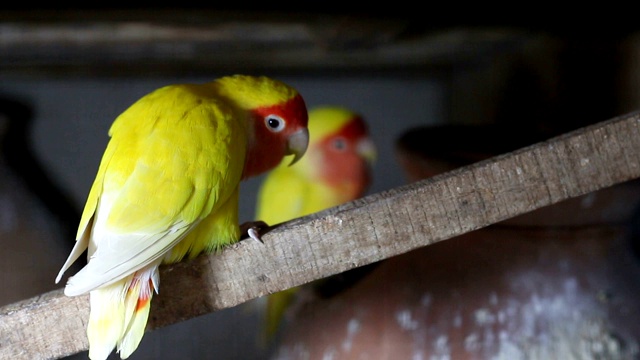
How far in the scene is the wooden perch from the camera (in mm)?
408

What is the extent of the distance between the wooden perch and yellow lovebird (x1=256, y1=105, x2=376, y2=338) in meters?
0.33

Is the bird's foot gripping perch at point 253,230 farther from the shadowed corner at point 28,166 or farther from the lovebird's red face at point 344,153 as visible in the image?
A: the shadowed corner at point 28,166

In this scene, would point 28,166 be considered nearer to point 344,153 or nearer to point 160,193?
point 344,153

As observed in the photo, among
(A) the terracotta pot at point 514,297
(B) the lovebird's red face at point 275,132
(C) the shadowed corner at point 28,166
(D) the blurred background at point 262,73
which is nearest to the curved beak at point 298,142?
(B) the lovebird's red face at point 275,132

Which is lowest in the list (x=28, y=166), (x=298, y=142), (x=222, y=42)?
(x=298, y=142)

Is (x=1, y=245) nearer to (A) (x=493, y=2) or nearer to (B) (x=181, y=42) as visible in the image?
(B) (x=181, y=42)

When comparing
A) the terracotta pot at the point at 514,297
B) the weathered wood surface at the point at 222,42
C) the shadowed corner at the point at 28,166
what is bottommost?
the terracotta pot at the point at 514,297

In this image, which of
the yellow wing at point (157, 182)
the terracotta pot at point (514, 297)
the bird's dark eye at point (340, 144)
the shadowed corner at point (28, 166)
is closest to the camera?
the yellow wing at point (157, 182)

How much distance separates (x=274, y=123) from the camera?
0.52 meters

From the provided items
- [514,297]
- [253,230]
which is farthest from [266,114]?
[514,297]

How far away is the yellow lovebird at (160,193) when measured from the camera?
39 centimetres

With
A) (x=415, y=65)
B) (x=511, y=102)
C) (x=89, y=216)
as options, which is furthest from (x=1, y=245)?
(x=511, y=102)

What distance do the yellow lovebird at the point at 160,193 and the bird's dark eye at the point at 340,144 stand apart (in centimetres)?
24

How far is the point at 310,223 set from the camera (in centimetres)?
41
